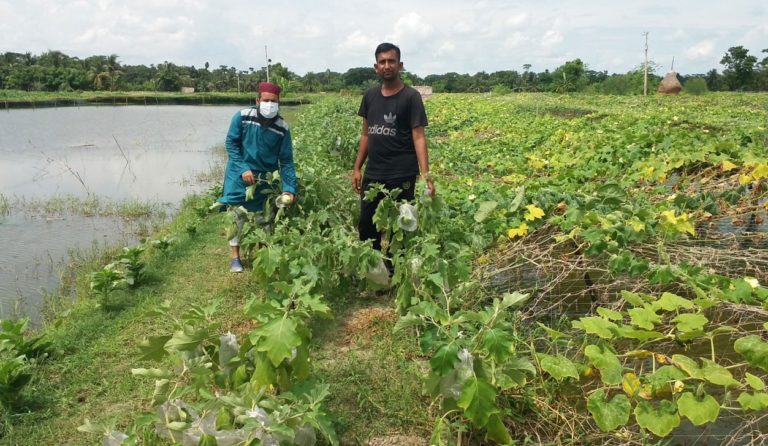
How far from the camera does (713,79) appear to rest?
5353 cm

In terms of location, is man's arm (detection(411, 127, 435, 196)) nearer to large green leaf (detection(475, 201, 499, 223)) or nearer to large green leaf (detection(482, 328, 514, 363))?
large green leaf (detection(475, 201, 499, 223))

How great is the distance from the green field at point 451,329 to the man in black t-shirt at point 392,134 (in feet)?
0.91

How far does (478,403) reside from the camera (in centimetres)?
211

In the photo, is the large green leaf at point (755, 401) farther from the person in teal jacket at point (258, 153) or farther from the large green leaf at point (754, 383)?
the person in teal jacket at point (258, 153)

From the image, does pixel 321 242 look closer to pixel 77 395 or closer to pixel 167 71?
pixel 77 395

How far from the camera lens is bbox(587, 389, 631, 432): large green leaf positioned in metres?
2.19

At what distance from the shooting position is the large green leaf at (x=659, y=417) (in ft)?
6.95

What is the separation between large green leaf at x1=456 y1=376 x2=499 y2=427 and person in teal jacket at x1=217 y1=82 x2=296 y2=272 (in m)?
2.69

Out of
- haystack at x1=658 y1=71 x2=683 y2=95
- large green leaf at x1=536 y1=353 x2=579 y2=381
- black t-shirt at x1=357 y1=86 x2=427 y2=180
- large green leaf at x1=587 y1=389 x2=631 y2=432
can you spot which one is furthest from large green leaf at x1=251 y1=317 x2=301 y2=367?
haystack at x1=658 y1=71 x2=683 y2=95

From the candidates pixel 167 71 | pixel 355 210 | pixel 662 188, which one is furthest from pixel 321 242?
pixel 167 71

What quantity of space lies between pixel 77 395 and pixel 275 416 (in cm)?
169

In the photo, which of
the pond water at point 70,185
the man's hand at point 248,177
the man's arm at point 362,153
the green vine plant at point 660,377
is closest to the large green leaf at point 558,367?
the green vine plant at point 660,377

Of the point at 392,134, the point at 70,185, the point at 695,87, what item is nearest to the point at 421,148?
the point at 392,134

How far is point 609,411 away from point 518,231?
6.83 feet
